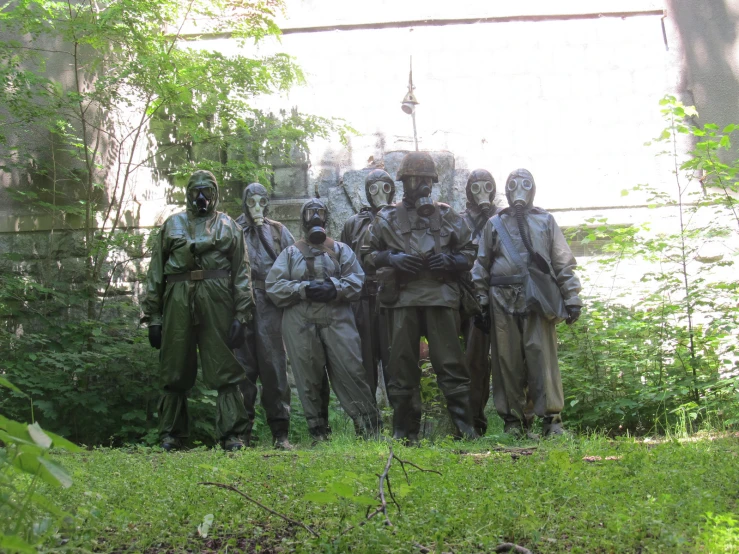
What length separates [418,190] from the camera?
278 inches

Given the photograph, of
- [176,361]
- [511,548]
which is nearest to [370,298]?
[176,361]

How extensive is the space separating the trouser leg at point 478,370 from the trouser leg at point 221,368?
Result: 6.66 feet

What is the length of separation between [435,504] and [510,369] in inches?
131

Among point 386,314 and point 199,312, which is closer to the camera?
point 199,312

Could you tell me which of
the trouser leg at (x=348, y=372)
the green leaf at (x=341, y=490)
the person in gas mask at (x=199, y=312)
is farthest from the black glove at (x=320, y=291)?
the green leaf at (x=341, y=490)

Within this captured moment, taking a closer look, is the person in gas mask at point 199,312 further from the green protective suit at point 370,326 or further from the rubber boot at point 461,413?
the rubber boot at point 461,413

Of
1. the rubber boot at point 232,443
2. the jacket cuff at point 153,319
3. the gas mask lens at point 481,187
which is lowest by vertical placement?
the rubber boot at point 232,443

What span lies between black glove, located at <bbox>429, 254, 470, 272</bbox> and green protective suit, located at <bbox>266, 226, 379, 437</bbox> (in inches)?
36.2

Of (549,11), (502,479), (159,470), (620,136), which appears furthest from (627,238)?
(159,470)

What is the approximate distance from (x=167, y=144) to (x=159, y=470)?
7.00m

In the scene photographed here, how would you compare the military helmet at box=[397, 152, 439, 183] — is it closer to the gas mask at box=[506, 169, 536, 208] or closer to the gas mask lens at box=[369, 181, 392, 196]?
the gas mask at box=[506, 169, 536, 208]

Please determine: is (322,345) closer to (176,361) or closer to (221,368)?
(221,368)

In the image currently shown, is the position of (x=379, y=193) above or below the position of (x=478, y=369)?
above

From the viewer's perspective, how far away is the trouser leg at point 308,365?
23.7 feet
